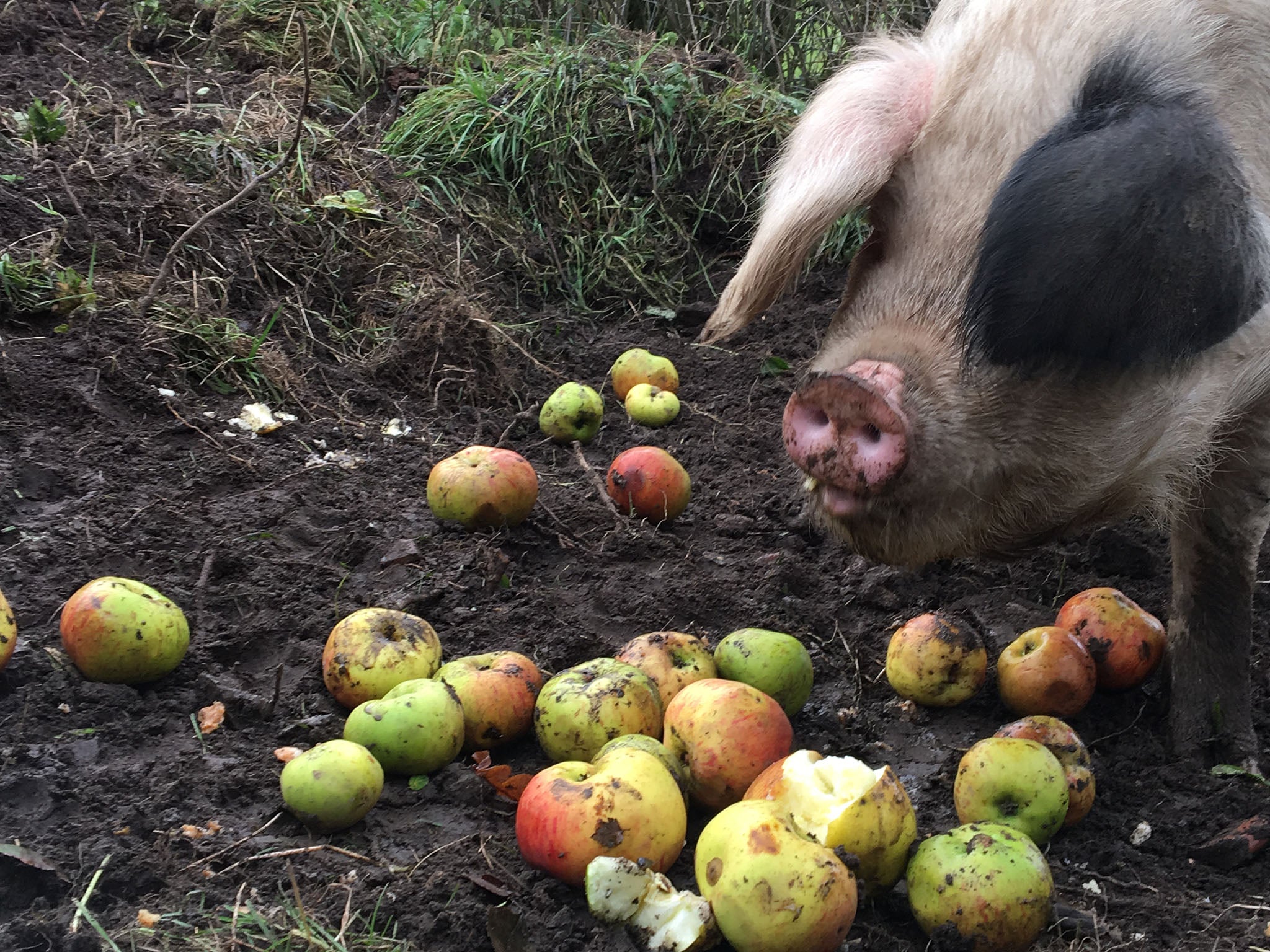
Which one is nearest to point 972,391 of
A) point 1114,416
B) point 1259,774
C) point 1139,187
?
point 1114,416

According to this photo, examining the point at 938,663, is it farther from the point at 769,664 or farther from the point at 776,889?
the point at 776,889

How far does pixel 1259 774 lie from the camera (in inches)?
103

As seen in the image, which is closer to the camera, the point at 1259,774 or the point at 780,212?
the point at 780,212

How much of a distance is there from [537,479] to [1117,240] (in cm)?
199

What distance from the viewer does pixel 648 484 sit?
3400mm

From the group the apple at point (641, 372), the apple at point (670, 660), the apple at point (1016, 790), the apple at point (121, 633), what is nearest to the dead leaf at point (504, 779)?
the apple at point (670, 660)

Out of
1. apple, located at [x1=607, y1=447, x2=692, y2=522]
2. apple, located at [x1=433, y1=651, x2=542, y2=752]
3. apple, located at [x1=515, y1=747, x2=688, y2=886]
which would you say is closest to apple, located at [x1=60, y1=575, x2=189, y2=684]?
apple, located at [x1=433, y1=651, x2=542, y2=752]

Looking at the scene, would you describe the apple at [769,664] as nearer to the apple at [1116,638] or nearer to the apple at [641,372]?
the apple at [1116,638]

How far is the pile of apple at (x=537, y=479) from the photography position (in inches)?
125

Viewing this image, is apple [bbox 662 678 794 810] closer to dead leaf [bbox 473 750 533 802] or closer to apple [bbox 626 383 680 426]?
dead leaf [bbox 473 750 533 802]

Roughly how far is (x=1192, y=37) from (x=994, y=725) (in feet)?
5.06

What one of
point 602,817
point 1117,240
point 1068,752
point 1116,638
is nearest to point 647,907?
point 602,817

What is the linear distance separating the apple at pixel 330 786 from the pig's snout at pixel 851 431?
968 mm

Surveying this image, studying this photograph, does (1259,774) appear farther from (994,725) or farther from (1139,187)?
(1139,187)
